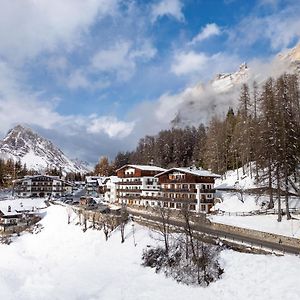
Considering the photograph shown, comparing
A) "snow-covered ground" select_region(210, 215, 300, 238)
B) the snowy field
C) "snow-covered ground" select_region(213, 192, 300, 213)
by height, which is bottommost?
the snowy field

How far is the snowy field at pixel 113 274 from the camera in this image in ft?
96.0

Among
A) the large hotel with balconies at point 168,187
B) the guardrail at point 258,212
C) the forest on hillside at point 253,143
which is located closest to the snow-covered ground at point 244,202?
the guardrail at point 258,212

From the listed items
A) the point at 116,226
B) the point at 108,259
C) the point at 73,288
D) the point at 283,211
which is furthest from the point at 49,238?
the point at 283,211

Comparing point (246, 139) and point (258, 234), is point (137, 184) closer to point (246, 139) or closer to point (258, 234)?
point (246, 139)

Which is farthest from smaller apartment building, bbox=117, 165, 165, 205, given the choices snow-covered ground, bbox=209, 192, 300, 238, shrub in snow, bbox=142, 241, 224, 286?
shrub in snow, bbox=142, 241, 224, 286

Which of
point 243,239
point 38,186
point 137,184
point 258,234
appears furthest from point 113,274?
point 38,186

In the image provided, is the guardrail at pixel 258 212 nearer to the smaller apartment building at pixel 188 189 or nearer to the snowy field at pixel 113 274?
the smaller apartment building at pixel 188 189

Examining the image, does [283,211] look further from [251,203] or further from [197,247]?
[197,247]

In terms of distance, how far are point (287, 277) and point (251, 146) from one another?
3976 cm

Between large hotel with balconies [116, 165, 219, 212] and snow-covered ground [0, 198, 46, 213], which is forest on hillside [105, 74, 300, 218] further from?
snow-covered ground [0, 198, 46, 213]

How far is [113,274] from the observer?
3844 cm

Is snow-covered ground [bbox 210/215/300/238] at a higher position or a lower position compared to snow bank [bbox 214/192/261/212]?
lower

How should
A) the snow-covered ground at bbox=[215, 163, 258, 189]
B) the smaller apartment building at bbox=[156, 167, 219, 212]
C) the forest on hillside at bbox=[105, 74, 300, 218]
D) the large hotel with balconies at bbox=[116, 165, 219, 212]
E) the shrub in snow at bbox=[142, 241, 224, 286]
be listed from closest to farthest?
1. the shrub in snow at bbox=[142, 241, 224, 286]
2. the forest on hillside at bbox=[105, 74, 300, 218]
3. the smaller apartment building at bbox=[156, 167, 219, 212]
4. the snow-covered ground at bbox=[215, 163, 258, 189]
5. the large hotel with balconies at bbox=[116, 165, 219, 212]

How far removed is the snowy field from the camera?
29.3 meters
